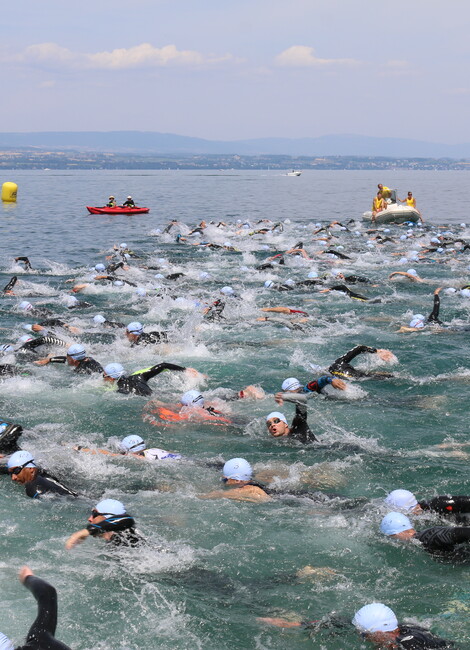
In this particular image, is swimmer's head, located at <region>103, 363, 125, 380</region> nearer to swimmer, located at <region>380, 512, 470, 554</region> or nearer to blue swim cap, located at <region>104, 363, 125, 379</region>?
blue swim cap, located at <region>104, 363, 125, 379</region>

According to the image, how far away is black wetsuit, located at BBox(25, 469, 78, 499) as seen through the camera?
8.38 meters

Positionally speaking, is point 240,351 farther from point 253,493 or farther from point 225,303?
point 253,493

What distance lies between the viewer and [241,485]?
835cm

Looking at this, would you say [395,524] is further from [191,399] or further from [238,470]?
[191,399]

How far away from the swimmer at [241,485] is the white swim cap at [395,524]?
1.72 m

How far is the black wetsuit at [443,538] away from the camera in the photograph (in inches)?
265

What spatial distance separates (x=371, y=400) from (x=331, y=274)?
12165 mm

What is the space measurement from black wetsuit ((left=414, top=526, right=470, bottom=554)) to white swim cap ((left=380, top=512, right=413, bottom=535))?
0.64 ft

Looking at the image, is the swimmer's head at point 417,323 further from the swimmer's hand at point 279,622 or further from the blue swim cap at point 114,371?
the swimmer's hand at point 279,622

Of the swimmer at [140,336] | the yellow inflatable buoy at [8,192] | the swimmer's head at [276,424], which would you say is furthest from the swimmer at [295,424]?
the yellow inflatable buoy at [8,192]

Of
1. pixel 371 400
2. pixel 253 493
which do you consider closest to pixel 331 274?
pixel 371 400

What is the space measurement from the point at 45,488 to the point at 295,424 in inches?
142

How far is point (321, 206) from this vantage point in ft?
196

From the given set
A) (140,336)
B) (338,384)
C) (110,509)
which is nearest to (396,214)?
(140,336)
